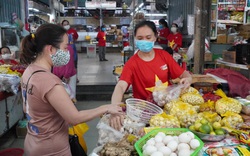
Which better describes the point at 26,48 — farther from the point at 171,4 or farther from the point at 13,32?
the point at 171,4

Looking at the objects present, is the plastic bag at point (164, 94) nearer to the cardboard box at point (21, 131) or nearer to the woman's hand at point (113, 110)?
the woman's hand at point (113, 110)

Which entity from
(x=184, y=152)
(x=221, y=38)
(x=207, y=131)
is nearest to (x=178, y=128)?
(x=207, y=131)

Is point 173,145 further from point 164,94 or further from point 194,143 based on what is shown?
point 164,94

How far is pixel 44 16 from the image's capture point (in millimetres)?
19438

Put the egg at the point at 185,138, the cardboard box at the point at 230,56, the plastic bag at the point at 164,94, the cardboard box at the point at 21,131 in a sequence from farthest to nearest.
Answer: the cardboard box at the point at 230,56, the cardboard box at the point at 21,131, the plastic bag at the point at 164,94, the egg at the point at 185,138

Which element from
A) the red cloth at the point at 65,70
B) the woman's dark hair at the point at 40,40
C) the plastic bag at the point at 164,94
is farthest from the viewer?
the red cloth at the point at 65,70

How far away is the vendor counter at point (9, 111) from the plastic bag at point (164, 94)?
233 centimetres

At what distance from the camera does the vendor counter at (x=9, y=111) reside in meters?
3.93

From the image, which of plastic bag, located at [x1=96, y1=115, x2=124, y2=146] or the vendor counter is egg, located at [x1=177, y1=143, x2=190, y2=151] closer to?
plastic bag, located at [x1=96, y1=115, x2=124, y2=146]

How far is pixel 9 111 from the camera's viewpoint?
13.8 ft

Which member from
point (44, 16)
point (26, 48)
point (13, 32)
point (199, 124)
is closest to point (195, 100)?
point (199, 124)

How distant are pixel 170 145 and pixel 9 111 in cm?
347

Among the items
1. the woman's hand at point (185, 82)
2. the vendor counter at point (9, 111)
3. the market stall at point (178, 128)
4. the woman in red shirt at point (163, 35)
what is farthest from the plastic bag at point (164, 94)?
the woman in red shirt at point (163, 35)

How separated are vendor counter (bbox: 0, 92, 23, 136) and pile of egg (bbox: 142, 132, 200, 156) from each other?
2.79 meters
